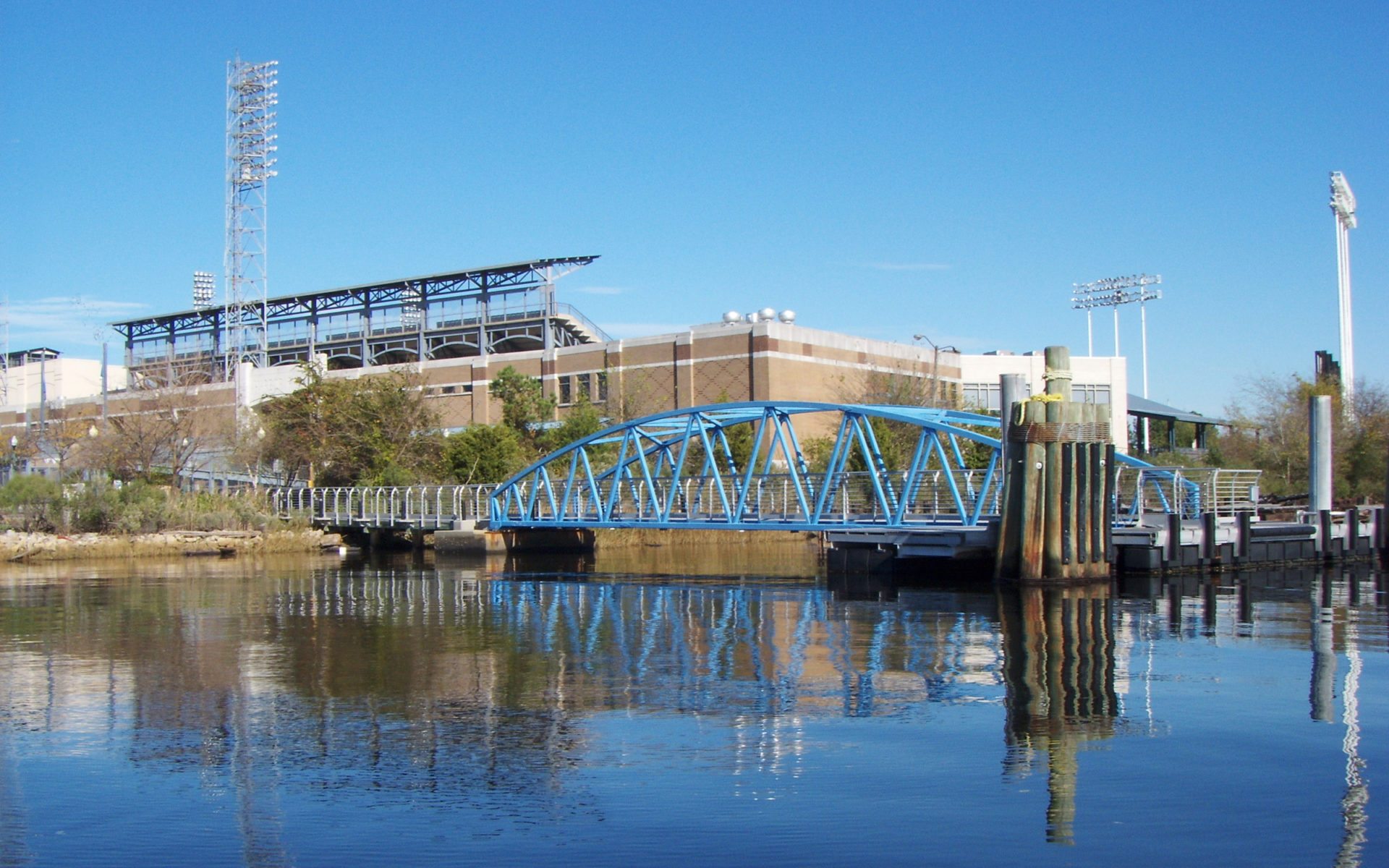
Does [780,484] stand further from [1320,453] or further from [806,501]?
[1320,453]

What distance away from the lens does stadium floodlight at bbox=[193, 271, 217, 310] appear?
112m

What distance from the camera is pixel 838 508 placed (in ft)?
141

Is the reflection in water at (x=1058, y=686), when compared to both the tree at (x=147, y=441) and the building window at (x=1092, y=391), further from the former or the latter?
the building window at (x=1092, y=391)

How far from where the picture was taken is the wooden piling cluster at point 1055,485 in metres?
28.3

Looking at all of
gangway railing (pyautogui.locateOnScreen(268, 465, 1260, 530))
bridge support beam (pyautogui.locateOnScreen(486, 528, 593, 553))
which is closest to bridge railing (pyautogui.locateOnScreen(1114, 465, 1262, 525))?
gangway railing (pyautogui.locateOnScreen(268, 465, 1260, 530))

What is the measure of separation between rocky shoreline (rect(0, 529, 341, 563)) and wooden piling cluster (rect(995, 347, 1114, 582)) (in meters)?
31.4

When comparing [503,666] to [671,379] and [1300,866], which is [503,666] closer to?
[1300,866]

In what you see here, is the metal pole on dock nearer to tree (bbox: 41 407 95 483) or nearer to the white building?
tree (bbox: 41 407 95 483)

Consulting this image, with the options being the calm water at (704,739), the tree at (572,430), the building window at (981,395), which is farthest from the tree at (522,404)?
the calm water at (704,739)

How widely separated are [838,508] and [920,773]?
31743 millimetres

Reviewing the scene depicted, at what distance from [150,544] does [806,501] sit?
25.3 meters

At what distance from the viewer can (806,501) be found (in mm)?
36375

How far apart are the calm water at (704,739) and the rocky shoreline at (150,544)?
22089 mm

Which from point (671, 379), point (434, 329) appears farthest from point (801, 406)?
point (434, 329)
